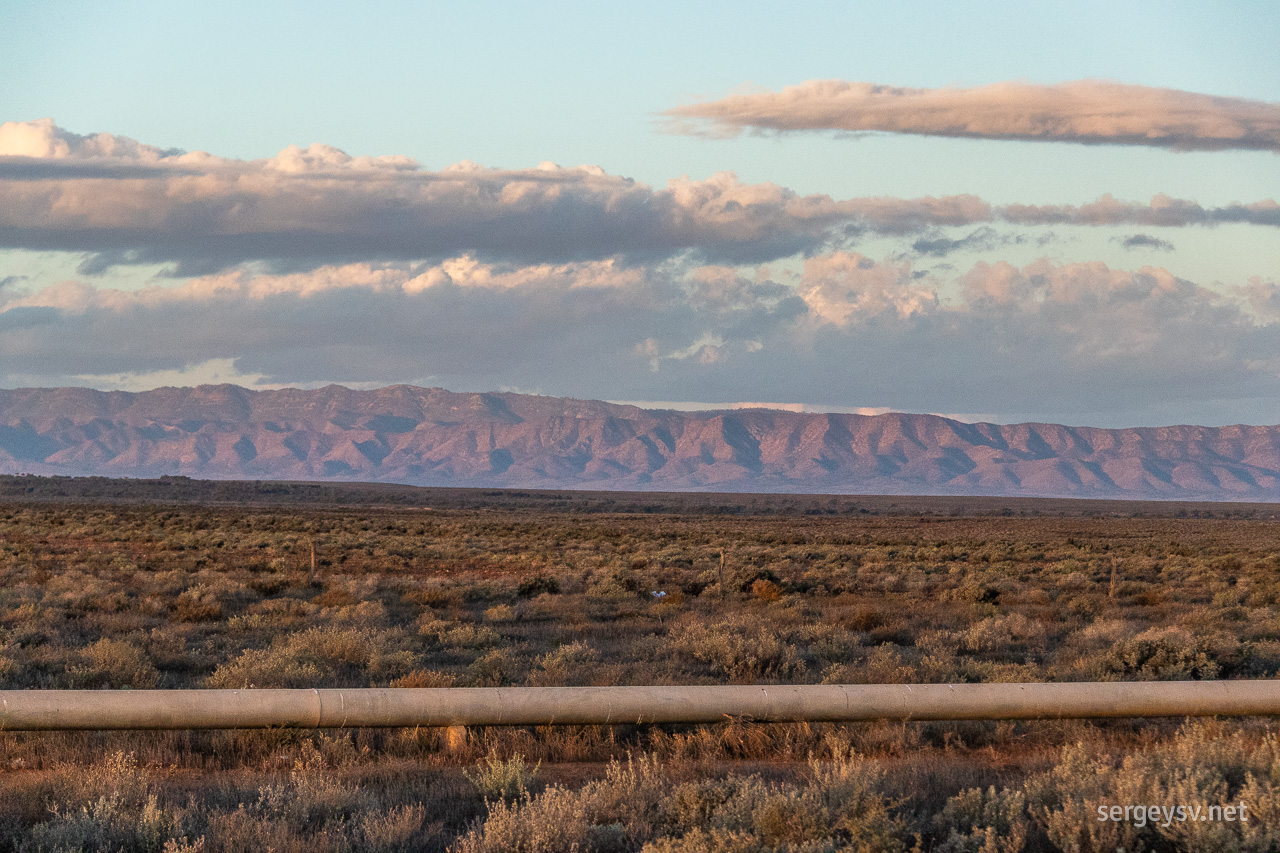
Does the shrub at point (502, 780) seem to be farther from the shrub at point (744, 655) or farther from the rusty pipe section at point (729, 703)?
the shrub at point (744, 655)

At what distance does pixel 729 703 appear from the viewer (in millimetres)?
7957

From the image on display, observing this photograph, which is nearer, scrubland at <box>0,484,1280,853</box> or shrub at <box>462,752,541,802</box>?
scrubland at <box>0,484,1280,853</box>

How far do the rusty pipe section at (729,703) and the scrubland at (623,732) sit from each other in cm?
30

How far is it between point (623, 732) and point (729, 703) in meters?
1.39

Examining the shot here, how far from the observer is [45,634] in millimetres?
14938

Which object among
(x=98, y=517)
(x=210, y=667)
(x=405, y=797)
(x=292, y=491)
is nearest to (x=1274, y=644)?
(x=405, y=797)

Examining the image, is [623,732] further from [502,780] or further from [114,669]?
[114,669]

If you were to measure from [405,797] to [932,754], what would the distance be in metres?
4.13

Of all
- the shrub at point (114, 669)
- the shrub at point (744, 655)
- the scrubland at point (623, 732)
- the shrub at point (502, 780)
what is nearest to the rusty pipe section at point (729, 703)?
the scrubland at point (623, 732)

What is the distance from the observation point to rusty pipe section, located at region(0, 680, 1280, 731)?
298 inches

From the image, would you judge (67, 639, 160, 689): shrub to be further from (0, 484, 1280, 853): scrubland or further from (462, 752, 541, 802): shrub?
(462, 752, 541, 802): shrub

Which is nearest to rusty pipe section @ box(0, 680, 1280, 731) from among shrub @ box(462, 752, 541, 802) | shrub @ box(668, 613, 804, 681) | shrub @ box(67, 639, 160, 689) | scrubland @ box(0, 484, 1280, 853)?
scrubland @ box(0, 484, 1280, 853)

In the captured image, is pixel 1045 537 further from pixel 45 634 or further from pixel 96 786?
pixel 96 786

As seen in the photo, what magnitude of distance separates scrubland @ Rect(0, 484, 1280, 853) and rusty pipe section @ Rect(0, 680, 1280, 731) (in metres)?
0.30
